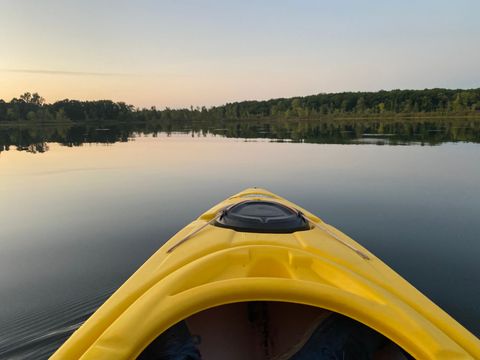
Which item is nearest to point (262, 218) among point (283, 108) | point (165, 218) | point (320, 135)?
point (165, 218)

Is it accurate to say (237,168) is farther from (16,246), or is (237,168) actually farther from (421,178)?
(16,246)

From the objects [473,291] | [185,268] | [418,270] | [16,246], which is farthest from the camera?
[16,246]

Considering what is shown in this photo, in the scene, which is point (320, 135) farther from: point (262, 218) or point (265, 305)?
point (265, 305)

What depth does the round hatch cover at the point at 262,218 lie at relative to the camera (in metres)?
3.34

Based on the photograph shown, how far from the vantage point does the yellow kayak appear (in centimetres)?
178

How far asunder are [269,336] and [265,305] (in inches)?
10.4

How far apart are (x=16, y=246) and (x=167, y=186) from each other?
188 inches

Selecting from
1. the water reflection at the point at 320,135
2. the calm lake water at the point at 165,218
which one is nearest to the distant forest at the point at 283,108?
the water reflection at the point at 320,135

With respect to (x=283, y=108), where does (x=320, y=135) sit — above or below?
below

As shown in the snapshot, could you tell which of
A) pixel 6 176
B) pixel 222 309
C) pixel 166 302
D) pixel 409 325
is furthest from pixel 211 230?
pixel 6 176

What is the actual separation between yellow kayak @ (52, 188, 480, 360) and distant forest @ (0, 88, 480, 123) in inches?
3302

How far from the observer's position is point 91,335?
1.85 meters

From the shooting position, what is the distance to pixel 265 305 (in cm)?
304

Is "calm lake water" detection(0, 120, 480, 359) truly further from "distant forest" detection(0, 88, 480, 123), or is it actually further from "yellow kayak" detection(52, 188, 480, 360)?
"distant forest" detection(0, 88, 480, 123)
